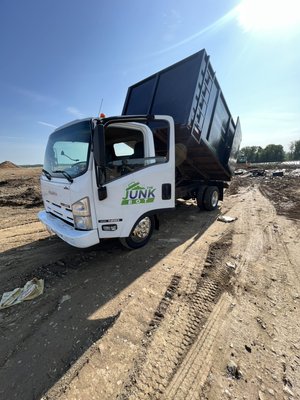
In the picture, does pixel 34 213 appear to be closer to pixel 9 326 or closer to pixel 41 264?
pixel 41 264

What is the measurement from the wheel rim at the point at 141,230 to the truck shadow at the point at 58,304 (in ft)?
0.79

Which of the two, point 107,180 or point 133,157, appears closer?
point 107,180

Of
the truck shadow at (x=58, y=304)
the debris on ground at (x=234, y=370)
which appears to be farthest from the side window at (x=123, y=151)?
the debris on ground at (x=234, y=370)

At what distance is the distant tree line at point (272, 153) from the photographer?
269 feet

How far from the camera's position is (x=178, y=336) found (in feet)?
7.25

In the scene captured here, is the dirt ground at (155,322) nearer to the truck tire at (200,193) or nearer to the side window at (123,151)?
the side window at (123,151)

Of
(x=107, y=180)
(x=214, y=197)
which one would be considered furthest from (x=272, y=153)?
(x=107, y=180)

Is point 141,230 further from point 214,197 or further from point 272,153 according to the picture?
point 272,153

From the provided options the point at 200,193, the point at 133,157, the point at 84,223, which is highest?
the point at 133,157

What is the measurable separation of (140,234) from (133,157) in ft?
4.82

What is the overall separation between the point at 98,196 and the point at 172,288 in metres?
1.72

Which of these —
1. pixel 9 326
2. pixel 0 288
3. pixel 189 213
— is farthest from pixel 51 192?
pixel 189 213

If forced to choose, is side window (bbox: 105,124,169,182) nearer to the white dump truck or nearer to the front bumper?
the white dump truck

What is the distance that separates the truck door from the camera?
3.39 metres
